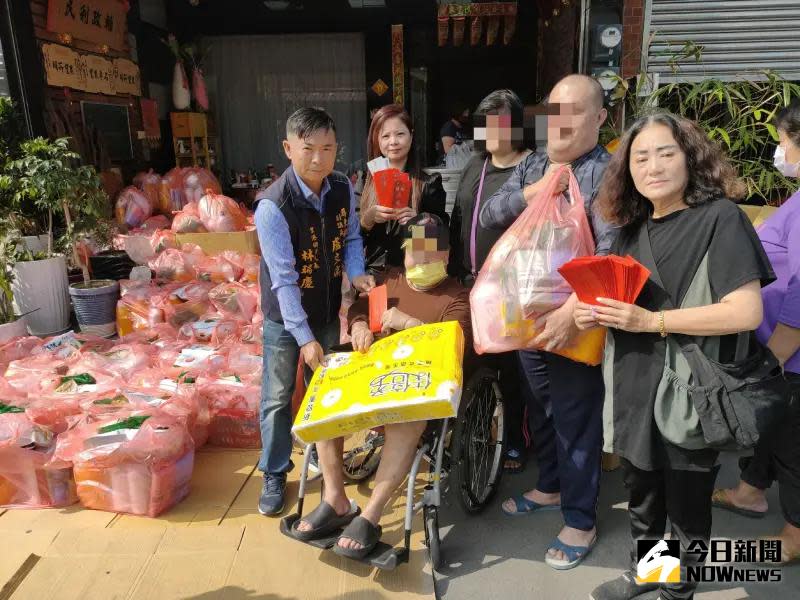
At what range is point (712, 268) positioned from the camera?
59.3 inches

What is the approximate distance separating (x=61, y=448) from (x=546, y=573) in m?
2.10

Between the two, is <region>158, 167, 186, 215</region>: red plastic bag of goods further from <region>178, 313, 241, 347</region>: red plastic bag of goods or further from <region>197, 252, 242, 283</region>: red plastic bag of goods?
<region>178, 313, 241, 347</region>: red plastic bag of goods

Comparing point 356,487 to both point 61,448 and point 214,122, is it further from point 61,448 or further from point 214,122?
point 214,122

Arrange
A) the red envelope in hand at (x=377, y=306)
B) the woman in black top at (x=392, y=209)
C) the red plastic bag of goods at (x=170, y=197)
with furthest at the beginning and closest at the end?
the red plastic bag of goods at (x=170, y=197) → the woman in black top at (x=392, y=209) → the red envelope in hand at (x=377, y=306)

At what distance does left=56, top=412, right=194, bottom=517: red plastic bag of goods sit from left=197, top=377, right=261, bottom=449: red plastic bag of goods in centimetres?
51

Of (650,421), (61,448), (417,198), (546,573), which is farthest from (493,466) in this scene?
(61,448)

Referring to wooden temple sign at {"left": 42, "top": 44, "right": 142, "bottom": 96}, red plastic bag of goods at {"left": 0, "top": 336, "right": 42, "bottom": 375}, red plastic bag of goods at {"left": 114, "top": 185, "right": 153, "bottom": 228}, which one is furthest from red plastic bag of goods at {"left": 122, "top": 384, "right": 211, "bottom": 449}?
wooden temple sign at {"left": 42, "top": 44, "right": 142, "bottom": 96}

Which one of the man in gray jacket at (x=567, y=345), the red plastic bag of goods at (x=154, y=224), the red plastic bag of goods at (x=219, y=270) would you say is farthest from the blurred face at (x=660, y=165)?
the red plastic bag of goods at (x=154, y=224)

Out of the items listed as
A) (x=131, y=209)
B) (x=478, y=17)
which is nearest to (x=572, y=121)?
(x=131, y=209)

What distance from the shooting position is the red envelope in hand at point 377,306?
7.54ft

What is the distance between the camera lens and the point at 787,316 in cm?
192

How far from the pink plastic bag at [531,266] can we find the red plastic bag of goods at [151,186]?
557cm

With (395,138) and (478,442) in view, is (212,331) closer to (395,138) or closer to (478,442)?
(395,138)

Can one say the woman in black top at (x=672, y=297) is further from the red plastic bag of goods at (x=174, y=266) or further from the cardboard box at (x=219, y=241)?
the cardboard box at (x=219, y=241)
